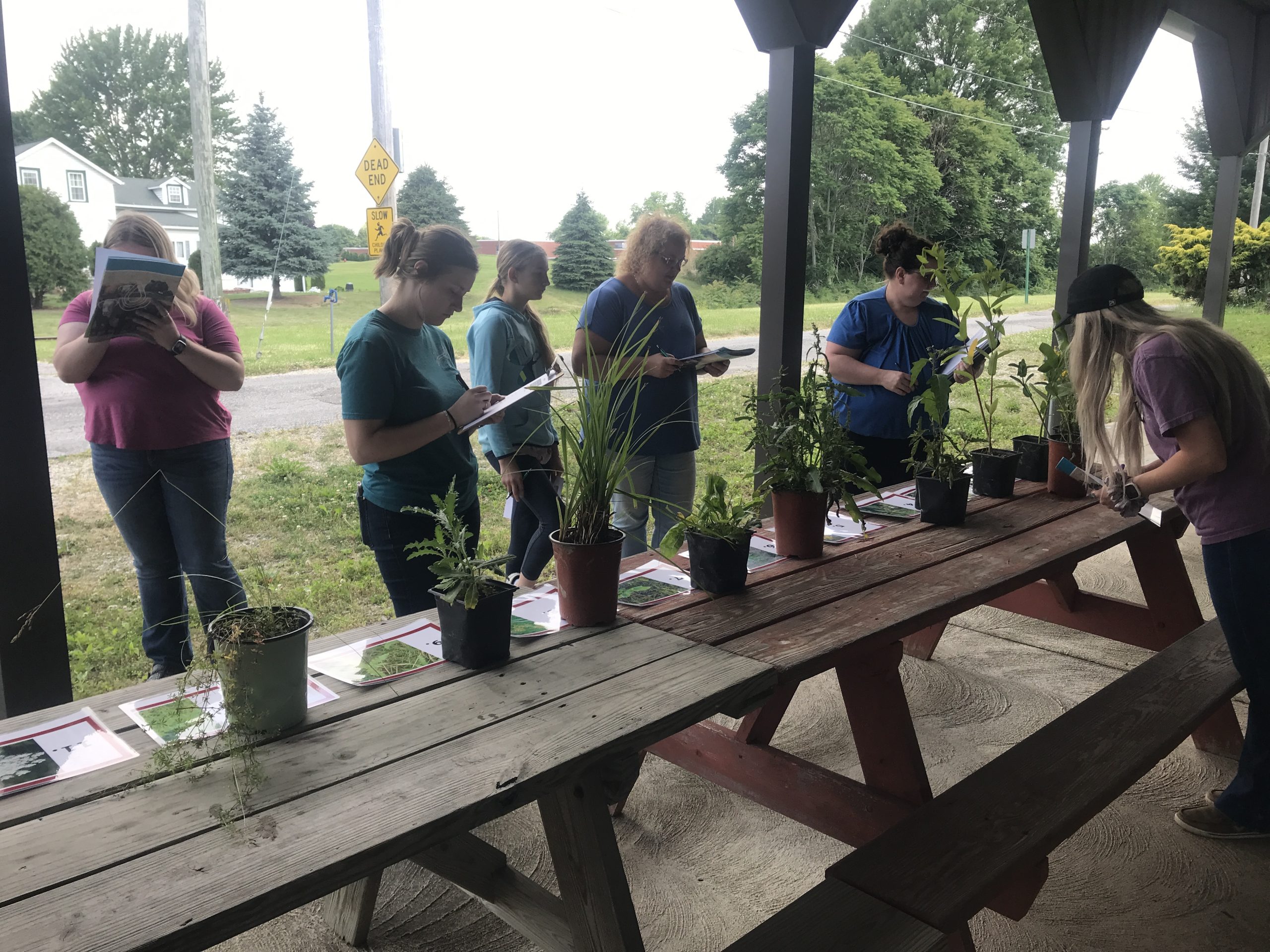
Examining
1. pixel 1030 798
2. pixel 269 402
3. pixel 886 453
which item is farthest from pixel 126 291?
pixel 269 402

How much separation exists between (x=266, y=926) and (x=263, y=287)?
6279mm

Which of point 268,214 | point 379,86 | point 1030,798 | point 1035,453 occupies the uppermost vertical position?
point 379,86

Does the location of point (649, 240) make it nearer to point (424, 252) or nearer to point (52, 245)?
point (424, 252)

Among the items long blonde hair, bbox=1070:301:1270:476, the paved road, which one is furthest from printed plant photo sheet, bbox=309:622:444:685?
the paved road

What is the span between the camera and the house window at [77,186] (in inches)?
191

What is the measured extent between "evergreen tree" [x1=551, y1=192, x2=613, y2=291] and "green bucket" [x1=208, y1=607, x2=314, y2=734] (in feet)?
25.6

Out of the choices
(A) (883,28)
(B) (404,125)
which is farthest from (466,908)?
(A) (883,28)

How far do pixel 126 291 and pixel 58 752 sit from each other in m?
1.38

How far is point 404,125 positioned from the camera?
7793mm

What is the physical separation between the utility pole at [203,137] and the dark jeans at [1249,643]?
4744 mm

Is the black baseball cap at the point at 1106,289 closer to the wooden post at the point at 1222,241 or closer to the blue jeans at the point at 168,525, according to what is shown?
the blue jeans at the point at 168,525

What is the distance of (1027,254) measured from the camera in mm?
13031

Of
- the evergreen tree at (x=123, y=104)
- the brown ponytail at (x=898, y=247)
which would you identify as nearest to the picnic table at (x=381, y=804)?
the brown ponytail at (x=898, y=247)

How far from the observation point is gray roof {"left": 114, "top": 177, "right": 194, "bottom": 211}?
5621 mm
